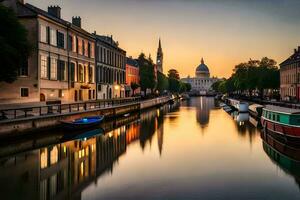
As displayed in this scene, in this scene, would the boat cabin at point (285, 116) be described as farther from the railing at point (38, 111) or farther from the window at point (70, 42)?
the window at point (70, 42)

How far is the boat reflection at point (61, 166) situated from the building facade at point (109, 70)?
2904 centimetres

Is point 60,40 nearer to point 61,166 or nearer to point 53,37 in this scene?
point 53,37

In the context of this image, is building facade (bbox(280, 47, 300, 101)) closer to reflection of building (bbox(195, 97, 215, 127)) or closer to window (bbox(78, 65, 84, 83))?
reflection of building (bbox(195, 97, 215, 127))

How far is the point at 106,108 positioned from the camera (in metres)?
45.4

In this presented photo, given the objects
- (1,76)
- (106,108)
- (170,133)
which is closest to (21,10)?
(1,76)

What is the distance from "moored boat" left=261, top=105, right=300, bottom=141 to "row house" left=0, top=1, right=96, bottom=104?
22.3 meters

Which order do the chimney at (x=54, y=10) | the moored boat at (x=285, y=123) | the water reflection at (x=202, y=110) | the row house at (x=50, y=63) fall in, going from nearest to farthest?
1. the moored boat at (x=285, y=123)
2. the row house at (x=50, y=63)
3. the chimney at (x=54, y=10)
4. the water reflection at (x=202, y=110)

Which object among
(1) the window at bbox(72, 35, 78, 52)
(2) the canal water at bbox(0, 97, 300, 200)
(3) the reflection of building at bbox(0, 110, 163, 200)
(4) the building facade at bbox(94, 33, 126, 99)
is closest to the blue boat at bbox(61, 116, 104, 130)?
(2) the canal water at bbox(0, 97, 300, 200)

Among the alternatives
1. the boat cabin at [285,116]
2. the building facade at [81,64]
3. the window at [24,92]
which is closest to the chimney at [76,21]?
the building facade at [81,64]

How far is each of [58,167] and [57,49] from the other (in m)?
24.5

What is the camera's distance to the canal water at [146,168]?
51.2 ft

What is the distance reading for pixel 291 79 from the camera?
81188 millimetres

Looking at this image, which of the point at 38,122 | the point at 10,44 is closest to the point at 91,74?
the point at 10,44

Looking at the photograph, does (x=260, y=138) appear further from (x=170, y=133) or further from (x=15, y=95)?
(x=15, y=95)
